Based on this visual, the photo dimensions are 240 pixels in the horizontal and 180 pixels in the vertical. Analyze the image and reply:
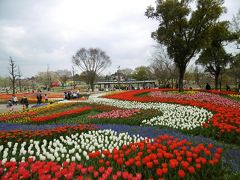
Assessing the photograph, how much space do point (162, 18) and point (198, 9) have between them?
4071mm

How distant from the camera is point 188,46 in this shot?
27219mm

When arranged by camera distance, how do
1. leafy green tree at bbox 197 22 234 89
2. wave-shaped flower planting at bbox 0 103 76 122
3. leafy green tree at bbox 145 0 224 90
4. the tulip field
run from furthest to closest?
leafy green tree at bbox 197 22 234 89
leafy green tree at bbox 145 0 224 90
wave-shaped flower planting at bbox 0 103 76 122
the tulip field

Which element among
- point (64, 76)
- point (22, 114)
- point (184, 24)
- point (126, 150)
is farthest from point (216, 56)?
point (64, 76)

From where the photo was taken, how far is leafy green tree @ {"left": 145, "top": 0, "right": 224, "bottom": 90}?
87.5 ft

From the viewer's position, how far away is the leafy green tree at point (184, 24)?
26656 mm

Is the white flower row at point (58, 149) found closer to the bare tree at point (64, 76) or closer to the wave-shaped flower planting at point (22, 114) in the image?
the wave-shaped flower planting at point (22, 114)

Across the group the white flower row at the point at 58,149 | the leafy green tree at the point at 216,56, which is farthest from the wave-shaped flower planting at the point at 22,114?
the leafy green tree at the point at 216,56

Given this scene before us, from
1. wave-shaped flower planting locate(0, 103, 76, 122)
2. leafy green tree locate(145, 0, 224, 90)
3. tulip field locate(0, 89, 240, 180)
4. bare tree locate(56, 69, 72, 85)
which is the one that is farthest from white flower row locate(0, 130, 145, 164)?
bare tree locate(56, 69, 72, 85)

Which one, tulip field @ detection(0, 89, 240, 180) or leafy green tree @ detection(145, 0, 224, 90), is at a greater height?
leafy green tree @ detection(145, 0, 224, 90)

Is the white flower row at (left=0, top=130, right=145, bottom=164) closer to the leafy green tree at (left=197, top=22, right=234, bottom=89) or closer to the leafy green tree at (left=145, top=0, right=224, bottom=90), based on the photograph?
the leafy green tree at (left=145, top=0, right=224, bottom=90)

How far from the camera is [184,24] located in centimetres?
2725

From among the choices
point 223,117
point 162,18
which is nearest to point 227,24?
point 162,18

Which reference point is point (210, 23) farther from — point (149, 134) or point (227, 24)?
point (149, 134)

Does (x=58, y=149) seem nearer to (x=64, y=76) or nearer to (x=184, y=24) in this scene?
(x=184, y=24)
